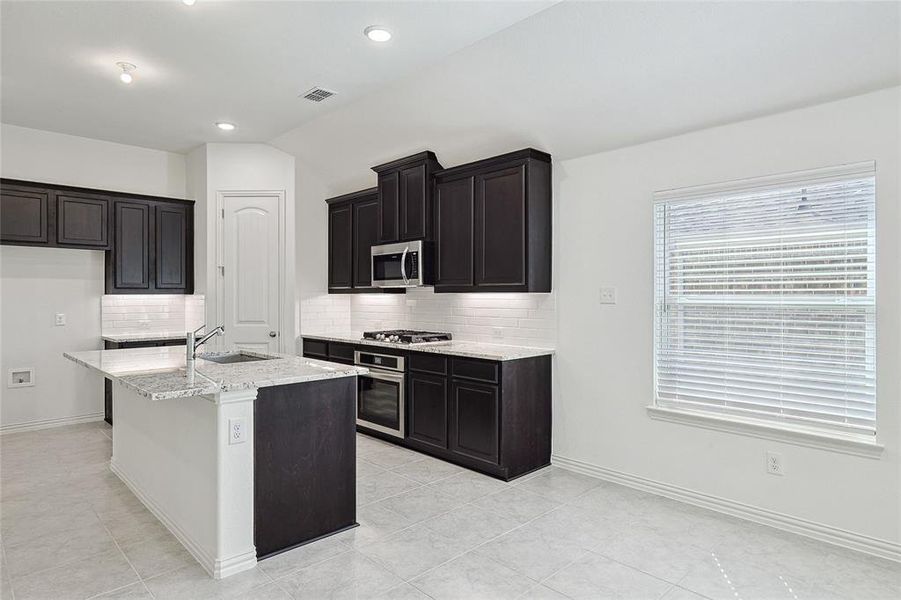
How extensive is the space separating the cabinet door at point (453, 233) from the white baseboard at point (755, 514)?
1.75 m

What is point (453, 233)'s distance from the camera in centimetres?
468

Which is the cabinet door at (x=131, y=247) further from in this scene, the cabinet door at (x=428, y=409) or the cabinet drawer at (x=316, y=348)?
the cabinet door at (x=428, y=409)

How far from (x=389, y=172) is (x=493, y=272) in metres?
1.60

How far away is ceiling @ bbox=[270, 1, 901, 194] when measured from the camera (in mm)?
2656

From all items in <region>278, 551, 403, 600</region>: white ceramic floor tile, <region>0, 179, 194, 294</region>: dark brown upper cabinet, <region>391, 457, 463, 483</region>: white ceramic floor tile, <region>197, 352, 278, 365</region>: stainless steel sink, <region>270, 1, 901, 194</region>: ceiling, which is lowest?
<region>278, 551, 403, 600</region>: white ceramic floor tile

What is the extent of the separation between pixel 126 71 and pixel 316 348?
9.79 ft

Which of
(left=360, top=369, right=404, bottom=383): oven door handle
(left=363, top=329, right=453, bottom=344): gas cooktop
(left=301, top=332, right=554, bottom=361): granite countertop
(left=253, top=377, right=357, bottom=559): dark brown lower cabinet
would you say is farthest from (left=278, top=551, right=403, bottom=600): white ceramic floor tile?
(left=363, top=329, right=453, bottom=344): gas cooktop

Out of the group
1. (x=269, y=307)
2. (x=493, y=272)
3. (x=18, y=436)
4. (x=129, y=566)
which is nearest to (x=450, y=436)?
(x=493, y=272)

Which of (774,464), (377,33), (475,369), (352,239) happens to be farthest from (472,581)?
(352,239)

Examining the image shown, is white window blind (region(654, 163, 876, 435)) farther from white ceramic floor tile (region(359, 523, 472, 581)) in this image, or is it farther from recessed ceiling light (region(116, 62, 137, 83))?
recessed ceiling light (region(116, 62, 137, 83))

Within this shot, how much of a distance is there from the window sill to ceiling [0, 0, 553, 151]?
264cm

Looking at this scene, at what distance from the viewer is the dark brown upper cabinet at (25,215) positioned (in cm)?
505

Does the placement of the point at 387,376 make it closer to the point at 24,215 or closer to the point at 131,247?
the point at 131,247

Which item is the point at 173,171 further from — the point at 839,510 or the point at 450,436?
the point at 839,510
